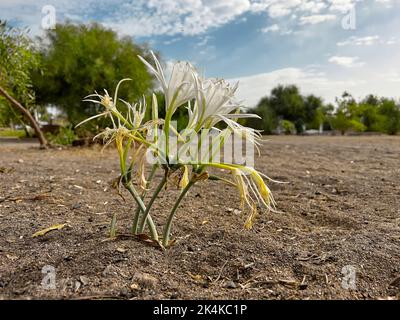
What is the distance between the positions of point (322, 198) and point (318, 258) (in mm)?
1018

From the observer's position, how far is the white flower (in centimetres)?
98

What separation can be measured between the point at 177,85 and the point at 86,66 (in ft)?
22.5

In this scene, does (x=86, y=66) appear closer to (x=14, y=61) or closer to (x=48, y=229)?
(x=14, y=61)

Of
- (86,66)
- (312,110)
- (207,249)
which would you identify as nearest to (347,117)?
(312,110)

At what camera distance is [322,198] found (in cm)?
215

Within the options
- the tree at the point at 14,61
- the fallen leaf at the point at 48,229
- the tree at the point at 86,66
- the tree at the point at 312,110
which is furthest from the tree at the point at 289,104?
the fallen leaf at the point at 48,229

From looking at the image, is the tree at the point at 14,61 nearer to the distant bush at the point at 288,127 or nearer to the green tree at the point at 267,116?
the green tree at the point at 267,116

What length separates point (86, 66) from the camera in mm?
7289

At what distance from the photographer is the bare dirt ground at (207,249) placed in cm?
99

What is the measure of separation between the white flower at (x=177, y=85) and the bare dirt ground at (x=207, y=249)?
18.6 inches

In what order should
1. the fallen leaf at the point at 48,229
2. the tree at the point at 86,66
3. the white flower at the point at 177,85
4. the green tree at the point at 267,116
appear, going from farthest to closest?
the green tree at the point at 267,116 → the tree at the point at 86,66 → the fallen leaf at the point at 48,229 → the white flower at the point at 177,85

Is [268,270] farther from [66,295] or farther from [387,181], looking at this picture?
[387,181]

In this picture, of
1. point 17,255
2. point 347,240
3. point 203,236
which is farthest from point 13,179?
point 347,240

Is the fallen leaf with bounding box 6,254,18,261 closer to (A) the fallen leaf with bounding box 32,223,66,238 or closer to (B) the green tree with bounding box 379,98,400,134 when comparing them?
(A) the fallen leaf with bounding box 32,223,66,238
